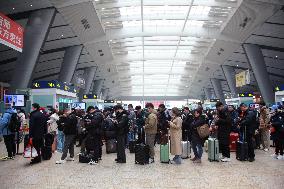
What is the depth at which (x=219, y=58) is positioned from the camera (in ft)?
116

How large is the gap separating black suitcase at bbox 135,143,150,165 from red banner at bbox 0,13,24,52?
455 centimetres

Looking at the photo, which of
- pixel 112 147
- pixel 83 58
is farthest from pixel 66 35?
pixel 112 147

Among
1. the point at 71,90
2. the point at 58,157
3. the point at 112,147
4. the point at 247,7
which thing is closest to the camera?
the point at 58,157

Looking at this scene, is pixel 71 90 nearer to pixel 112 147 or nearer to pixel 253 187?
pixel 112 147

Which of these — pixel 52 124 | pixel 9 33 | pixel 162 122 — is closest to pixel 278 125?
pixel 162 122

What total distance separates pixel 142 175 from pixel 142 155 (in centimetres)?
138

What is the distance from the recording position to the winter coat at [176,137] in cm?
784

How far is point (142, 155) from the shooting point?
309 inches

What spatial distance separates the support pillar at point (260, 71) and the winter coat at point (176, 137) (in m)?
20.4

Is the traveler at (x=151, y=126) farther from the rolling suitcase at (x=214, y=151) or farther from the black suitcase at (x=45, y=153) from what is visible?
the black suitcase at (x=45, y=153)

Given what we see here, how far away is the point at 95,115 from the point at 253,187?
4435 mm

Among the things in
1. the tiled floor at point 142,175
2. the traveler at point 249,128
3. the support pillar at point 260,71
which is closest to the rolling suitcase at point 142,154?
the tiled floor at point 142,175

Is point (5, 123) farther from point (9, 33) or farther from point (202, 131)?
point (202, 131)

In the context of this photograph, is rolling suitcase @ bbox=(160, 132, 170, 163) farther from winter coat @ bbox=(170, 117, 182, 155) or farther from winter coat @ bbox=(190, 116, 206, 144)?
winter coat @ bbox=(190, 116, 206, 144)
